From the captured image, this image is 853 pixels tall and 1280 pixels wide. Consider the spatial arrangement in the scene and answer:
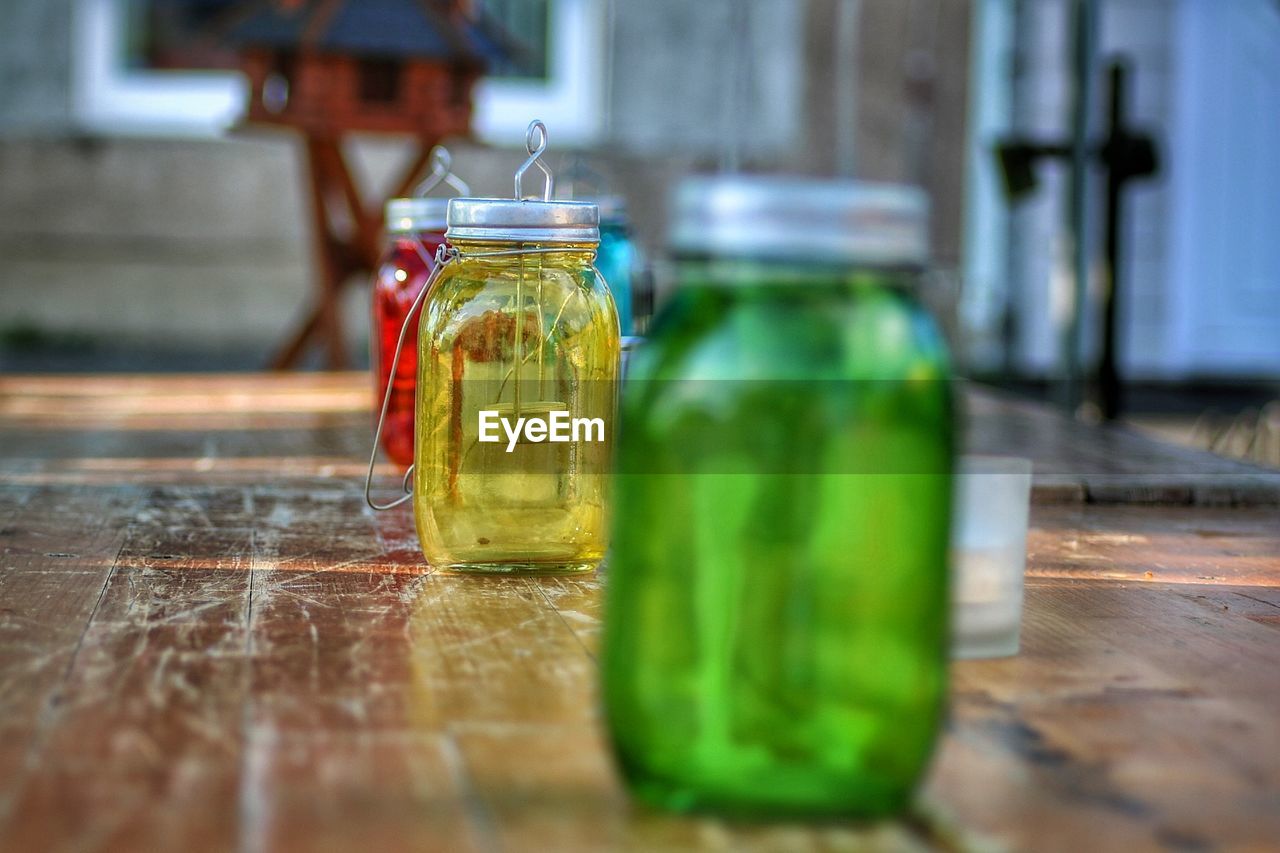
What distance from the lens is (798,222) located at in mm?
392

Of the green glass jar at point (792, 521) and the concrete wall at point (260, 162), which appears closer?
the green glass jar at point (792, 521)

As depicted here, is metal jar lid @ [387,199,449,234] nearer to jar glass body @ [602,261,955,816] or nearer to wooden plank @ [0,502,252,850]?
wooden plank @ [0,502,252,850]

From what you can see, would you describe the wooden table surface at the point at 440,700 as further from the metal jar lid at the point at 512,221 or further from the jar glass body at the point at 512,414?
the metal jar lid at the point at 512,221

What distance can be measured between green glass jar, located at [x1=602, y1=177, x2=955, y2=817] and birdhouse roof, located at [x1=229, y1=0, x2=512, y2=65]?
2.29 meters

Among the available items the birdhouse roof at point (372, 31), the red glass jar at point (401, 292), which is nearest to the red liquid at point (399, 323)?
the red glass jar at point (401, 292)

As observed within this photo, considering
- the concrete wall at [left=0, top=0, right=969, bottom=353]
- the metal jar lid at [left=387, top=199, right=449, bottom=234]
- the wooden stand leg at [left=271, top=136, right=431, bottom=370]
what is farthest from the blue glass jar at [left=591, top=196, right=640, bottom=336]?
the concrete wall at [left=0, top=0, right=969, bottom=353]

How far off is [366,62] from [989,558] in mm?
2323

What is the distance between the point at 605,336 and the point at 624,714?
0.38 meters

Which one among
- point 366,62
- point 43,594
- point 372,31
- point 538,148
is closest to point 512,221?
point 538,148

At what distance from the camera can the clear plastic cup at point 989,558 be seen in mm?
587

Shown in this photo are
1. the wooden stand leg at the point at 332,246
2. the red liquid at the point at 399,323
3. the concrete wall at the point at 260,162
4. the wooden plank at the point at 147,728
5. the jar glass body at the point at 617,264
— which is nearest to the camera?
the wooden plank at the point at 147,728

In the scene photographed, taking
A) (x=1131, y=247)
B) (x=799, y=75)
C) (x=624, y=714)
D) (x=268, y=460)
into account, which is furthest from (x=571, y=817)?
(x=1131, y=247)

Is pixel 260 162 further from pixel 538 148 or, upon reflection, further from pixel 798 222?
pixel 798 222

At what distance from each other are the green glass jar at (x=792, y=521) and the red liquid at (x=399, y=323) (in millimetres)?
680
